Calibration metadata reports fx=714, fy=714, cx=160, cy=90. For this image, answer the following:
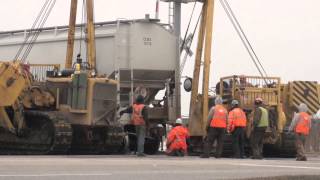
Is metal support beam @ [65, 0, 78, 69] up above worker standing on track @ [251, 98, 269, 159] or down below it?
above

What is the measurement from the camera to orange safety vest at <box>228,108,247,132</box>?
2003 centimetres

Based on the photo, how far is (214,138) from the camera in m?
19.9

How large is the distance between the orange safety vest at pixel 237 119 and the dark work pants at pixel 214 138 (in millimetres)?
430

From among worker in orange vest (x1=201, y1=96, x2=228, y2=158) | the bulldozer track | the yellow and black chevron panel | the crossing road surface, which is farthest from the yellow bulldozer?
the crossing road surface

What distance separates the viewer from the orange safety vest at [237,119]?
789 inches

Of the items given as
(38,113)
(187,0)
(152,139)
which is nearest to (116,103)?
(38,113)

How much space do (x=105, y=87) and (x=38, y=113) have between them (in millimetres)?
1931

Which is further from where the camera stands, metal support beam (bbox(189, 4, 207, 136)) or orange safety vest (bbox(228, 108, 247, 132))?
metal support beam (bbox(189, 4, 207, 136))

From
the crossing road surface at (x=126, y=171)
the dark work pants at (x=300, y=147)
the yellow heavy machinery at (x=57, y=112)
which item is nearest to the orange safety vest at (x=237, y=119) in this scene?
the dark work pants at (x=300, y=147)

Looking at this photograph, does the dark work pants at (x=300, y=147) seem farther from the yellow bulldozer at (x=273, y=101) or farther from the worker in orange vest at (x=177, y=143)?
the worker in orange vest at (x=177, y=143)

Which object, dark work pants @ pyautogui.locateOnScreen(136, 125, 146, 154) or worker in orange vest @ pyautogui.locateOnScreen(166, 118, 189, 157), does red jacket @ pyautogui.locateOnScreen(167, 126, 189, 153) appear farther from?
dark work pants @ pyautogui.locateOnScreen(136, 125, 146, 154)

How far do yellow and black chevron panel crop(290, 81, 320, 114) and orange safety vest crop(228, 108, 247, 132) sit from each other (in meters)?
3.33

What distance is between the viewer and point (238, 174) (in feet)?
41.0

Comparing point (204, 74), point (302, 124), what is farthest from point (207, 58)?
point (302, 124)
